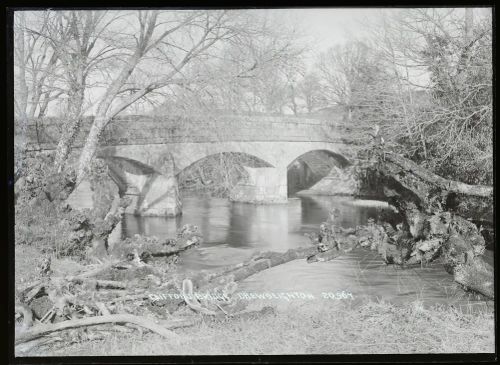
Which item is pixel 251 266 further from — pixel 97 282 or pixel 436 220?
pixel 436 220

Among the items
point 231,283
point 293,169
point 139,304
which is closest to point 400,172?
point 231,283

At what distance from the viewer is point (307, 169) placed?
14.0 meters

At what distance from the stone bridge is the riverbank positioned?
286 cm

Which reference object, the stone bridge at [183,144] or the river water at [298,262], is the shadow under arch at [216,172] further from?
the river water at [298,262]

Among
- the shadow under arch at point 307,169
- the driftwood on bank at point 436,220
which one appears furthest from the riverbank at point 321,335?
the shadow under arch at point 307,169

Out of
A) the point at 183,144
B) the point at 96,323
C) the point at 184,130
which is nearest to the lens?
the point at 96,323

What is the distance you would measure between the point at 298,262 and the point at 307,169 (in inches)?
289

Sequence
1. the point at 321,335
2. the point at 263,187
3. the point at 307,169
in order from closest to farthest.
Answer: the point at 321,335 → the point at 263,187 → the point at 307,169

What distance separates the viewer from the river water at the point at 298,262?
5.93 m

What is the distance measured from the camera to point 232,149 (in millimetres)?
8508

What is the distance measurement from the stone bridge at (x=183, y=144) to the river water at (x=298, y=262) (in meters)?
0.79

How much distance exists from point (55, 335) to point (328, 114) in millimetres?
5738

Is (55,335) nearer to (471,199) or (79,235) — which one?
(79,235)

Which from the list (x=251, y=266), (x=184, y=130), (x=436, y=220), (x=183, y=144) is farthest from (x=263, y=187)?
(x=251, y=266)
